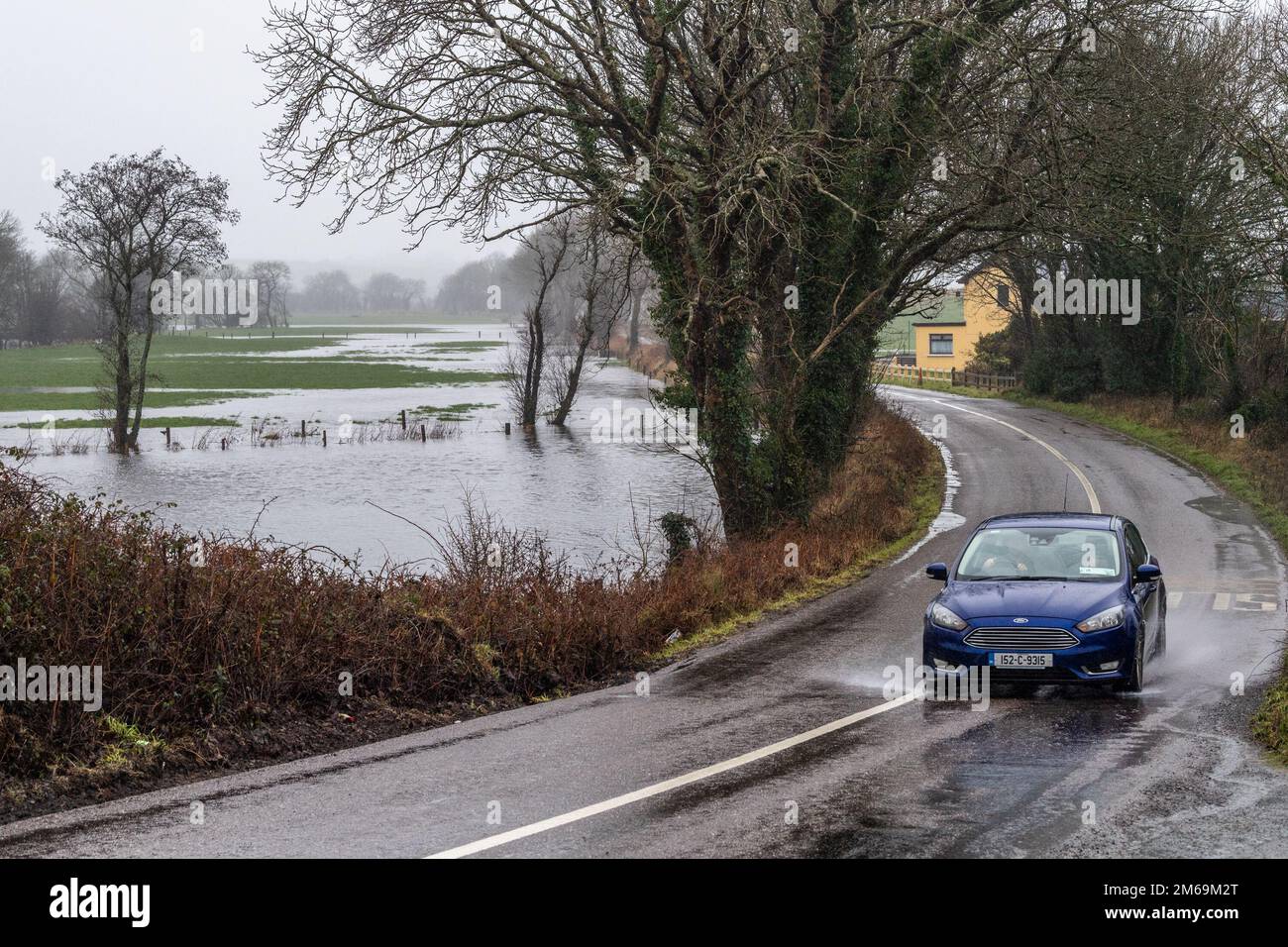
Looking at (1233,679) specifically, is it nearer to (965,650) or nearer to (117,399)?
(965,650)

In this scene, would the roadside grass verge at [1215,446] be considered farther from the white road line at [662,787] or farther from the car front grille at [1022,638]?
the white road line at [662,787]

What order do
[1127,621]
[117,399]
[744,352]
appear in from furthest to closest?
1. [117,399]
2. [744,352]
3. [1127,621]

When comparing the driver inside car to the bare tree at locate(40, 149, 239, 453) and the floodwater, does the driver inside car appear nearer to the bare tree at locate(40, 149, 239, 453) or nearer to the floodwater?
the floodwater

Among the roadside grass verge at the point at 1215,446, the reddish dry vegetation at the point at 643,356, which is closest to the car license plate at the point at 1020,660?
the roadside grass verge at the point at 1215,446

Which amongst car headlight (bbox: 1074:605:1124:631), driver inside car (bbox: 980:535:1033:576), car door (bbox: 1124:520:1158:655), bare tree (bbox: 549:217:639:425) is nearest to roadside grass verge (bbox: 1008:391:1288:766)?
car door (bbox: 1124:520:1158:655)

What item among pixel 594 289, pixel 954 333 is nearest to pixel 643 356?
pixel 954 333

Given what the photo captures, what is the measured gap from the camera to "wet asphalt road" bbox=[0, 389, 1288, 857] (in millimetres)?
7641

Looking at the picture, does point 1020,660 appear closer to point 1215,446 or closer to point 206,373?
point 1215,446

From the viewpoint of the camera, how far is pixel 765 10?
23.6 meters

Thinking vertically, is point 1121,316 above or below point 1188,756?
above

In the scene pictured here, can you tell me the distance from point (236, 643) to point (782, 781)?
4639 millimetres
